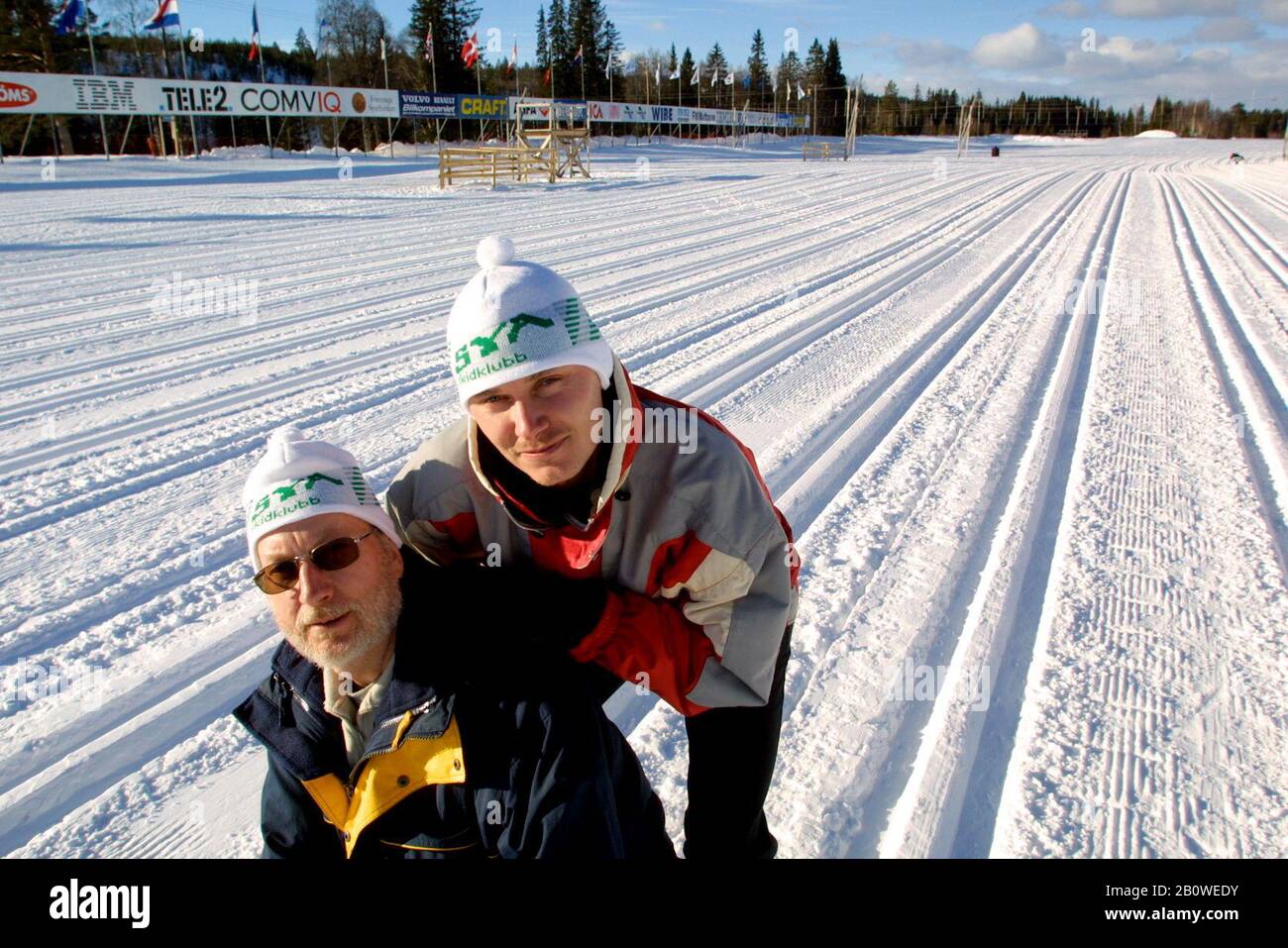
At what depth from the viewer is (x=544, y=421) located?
1921 mm

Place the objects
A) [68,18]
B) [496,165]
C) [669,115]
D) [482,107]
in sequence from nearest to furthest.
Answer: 1. [68,18]
2. [496,165]
3. [482,107]
4. [669,115]

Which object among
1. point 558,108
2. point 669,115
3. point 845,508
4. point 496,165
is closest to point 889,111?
point 669,115

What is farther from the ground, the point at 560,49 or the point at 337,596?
the point at 560,49

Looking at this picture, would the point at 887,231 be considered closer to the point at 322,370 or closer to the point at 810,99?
the point at 322,370

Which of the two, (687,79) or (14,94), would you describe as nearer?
(14,94)

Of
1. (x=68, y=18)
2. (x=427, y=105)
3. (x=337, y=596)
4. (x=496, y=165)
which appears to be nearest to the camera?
(x=337, y=596)

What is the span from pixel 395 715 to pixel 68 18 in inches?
1218

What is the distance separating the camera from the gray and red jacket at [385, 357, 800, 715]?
6.48 feet

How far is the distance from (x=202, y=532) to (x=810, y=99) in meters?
84.2

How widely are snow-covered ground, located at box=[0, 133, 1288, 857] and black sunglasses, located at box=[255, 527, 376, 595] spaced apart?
1.10m

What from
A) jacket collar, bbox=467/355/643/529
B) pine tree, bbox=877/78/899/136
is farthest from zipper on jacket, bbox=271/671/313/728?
pine tree, bbox=877/78/899/136
